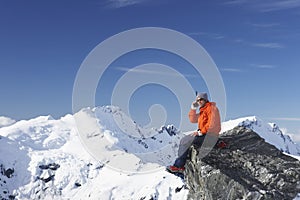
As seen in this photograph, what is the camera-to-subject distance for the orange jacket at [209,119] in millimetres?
18656

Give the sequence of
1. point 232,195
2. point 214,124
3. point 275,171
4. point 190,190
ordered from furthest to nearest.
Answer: point 190,190 → point 214,124 → point 275,171 → point 232,195

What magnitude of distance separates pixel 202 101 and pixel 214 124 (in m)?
1.31

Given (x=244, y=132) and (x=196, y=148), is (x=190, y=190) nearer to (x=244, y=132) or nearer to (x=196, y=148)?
(x=196, y=148)

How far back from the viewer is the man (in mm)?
18703

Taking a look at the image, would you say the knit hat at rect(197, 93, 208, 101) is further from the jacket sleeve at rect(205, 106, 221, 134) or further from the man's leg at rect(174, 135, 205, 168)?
the man's leg at rect(174, 135, 205, 168)

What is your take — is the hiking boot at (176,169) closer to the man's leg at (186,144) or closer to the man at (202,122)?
the man's leg at (186,144)

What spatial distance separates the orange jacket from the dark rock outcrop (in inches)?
42.4

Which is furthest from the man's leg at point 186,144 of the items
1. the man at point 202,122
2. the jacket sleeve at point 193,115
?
the jacket sleeve at point 193,115

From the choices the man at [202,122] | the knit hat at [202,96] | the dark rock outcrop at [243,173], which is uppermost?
the knit hat at [202,96]

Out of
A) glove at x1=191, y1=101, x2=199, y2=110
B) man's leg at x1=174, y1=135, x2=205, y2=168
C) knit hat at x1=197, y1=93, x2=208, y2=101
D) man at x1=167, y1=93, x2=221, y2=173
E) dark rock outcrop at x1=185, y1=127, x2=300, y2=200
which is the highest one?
knit hat at x1=197, y1=93, x2=208, y2=101

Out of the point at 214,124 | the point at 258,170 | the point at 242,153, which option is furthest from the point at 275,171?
the point at 214,124

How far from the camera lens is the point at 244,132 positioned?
21938 millimetres

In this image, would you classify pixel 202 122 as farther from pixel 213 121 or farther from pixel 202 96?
pixel 202 96

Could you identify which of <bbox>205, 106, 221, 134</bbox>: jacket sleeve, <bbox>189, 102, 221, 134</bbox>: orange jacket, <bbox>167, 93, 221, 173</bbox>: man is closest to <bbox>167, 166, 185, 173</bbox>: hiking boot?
<bbox>167, 93, 221, 173</bbox>: man
